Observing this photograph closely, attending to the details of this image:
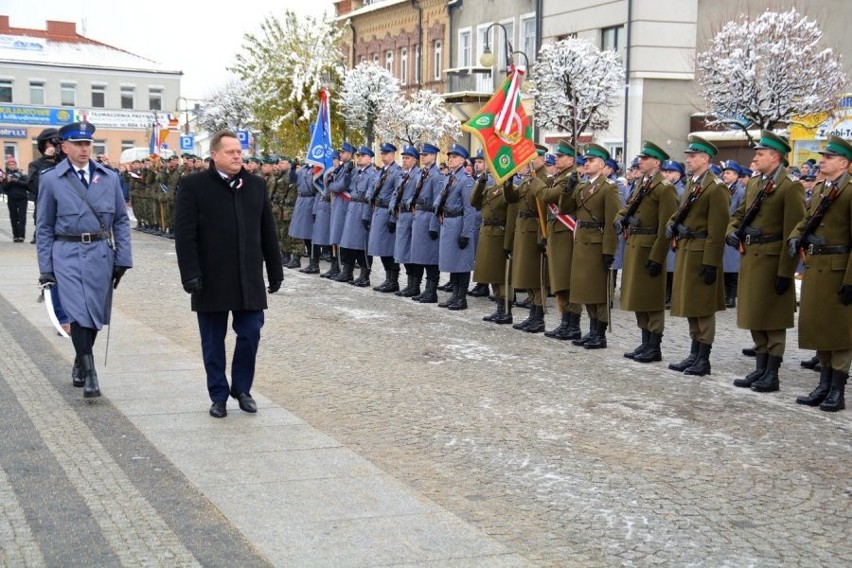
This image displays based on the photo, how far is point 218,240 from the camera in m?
7.82

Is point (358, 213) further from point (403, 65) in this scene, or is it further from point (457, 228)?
point (403, 65)

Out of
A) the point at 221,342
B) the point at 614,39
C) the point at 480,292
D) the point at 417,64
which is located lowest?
the point at 480,292

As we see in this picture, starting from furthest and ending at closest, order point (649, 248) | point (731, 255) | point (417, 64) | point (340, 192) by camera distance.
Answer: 1. point (417, 64)
2. point (340, 192)
3. point (731, 255)
4. point (649, 248)

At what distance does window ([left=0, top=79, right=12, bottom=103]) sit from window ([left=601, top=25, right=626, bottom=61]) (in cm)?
5694

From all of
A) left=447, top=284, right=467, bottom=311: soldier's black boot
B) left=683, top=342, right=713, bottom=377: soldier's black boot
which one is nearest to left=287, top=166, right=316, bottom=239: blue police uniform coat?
left=447, top=284, right=467, bottom=311: soldier's black boot

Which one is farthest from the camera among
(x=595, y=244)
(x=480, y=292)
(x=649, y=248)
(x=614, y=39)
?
(x=614, y=39)

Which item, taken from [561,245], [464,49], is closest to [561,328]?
[561,245]

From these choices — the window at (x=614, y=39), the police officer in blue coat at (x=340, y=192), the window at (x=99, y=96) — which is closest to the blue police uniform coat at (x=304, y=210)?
the police officer in blue coat at (x=340, y=192)

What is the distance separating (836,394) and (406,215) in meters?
8.46

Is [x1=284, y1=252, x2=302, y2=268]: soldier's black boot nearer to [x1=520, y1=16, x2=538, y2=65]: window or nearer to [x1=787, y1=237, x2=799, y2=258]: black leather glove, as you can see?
[x1=787, y1=237, x2=799, y2=258]: black leather glove

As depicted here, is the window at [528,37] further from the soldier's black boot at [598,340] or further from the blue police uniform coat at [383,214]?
the soldier's black boot at [598,340]

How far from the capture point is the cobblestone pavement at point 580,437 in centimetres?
569

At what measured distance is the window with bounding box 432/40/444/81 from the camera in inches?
1831

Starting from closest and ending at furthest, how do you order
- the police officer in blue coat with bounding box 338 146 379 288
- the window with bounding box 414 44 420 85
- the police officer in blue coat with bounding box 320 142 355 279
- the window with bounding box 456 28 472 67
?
the police officer in blue coat with bounding box 338 146 379 288, the police officer in blue coat with bounding box 320 142 355 279, the window with bounding box 456 28 472 67, the window with bounding box 414 44 420 85
